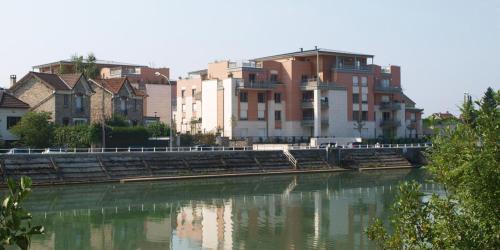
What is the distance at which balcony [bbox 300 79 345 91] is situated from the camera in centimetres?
8512

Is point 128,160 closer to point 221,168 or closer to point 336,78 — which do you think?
point 221,168

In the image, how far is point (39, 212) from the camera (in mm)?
37062

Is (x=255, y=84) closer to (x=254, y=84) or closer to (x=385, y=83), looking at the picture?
(x=254, y=84)

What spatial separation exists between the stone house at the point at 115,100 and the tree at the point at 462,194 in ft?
203

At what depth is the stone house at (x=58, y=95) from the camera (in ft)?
216

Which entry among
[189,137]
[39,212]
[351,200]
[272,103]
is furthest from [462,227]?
[272,103]

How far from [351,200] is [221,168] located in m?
20.2

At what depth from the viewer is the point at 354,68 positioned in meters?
89.8

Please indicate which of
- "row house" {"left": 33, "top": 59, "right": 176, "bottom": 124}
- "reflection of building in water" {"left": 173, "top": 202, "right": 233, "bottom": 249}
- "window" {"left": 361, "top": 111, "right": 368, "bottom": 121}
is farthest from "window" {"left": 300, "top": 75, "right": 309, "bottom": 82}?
"reflection of building in water" {"left": 173, "top": 202, "right": 233, "bottom": 249}

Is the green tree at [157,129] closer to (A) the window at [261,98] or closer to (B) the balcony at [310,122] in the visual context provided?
(A) the window at [261,98]

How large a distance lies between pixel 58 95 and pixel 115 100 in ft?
27.6

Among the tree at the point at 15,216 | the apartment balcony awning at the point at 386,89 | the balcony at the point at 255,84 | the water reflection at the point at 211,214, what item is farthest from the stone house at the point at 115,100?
the tree at the point at 15,216

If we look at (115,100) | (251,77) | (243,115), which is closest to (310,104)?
(251,77)

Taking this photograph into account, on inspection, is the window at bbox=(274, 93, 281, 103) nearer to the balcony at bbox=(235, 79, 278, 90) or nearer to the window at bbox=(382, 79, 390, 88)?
the balcony at bbox=(235, 79, 278, 90)
